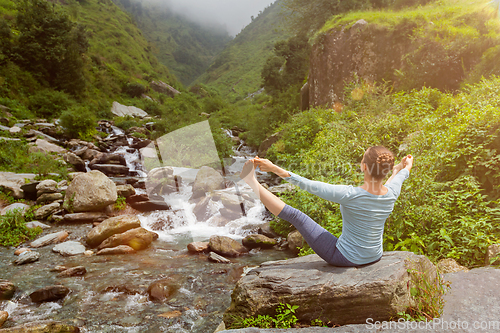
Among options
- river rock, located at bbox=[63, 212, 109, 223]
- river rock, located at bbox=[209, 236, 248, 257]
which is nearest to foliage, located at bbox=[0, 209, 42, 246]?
river rock, located at bbox=[63, 212, 109, 223]

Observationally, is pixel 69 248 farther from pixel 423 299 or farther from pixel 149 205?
pixel 423 299

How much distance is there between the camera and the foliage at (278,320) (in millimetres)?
2852

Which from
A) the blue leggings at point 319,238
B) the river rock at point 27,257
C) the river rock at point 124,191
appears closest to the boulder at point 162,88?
the river rock at point 124,191

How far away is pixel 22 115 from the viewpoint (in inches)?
683

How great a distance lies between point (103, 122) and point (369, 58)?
23.0 m

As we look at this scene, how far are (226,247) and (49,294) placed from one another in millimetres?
4256

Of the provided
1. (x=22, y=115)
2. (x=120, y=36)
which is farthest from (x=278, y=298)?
(x=120, y=36)

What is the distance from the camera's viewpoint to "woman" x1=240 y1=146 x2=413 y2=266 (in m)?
2.68

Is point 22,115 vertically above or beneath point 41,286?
above

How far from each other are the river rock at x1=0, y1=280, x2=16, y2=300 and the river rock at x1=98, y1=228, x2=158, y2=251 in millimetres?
2248

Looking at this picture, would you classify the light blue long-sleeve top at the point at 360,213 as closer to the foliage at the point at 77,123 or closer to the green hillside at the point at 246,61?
the foliage at the point at 77,123

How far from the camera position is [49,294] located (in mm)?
5180

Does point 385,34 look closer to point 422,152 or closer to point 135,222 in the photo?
point 422,152

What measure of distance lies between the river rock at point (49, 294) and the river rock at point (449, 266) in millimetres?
7045
